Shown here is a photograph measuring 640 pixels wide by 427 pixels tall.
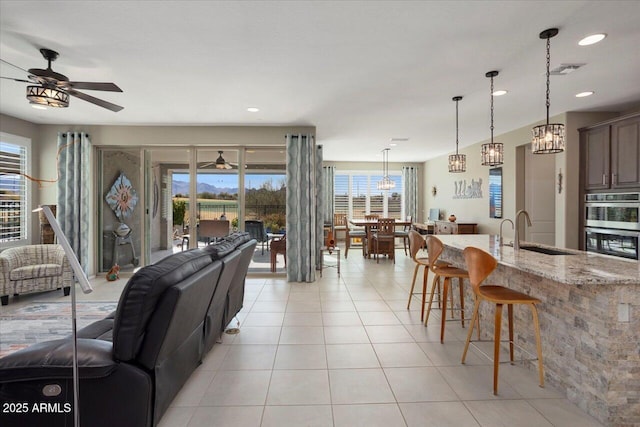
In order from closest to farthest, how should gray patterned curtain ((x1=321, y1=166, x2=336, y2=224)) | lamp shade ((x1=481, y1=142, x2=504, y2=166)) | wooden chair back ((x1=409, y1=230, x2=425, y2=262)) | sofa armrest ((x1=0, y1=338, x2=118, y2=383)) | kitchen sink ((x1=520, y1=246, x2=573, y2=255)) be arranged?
sofa armrest ((x1=0, y1=338, x2=118, y2=383)) < kitchen sink ((x1=520, y1=246, x2=573, y2=255)) < lamp shade ((x1=481, y1=142, x2=504, y2=166)) < wooden chair back ((x1=409, y1=230, x2=425, y2=262)) < gray patterned curtain ((x1=321, y1=166, x2=336, y2=224))

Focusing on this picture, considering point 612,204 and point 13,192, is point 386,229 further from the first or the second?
point 13,192

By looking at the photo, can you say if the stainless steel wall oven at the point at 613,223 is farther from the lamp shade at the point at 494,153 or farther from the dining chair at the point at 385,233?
the dining chair at the point at 385,233

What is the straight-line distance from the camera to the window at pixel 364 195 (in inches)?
400

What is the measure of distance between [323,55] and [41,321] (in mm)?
4144

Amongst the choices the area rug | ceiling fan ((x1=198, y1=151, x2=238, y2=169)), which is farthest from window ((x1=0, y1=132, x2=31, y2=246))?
ceiling fan ((x1=198, y1=151, x2=238, y2=169))

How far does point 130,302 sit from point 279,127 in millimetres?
4401

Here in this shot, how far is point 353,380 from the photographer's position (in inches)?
97.3

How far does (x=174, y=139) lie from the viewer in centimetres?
566

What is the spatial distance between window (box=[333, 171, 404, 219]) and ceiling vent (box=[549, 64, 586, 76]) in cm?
695

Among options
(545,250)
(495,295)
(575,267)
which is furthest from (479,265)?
(545,250)

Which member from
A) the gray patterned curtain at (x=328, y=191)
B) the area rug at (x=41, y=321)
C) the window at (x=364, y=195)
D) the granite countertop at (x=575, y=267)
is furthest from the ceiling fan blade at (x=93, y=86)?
the window at (x=364, y=195)

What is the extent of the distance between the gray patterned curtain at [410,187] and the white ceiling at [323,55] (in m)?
5.08

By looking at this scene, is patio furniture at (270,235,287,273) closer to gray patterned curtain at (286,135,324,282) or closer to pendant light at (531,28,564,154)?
gray patterned curtain at (286,135,324,282)

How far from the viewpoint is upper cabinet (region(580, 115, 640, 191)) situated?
3.98m
